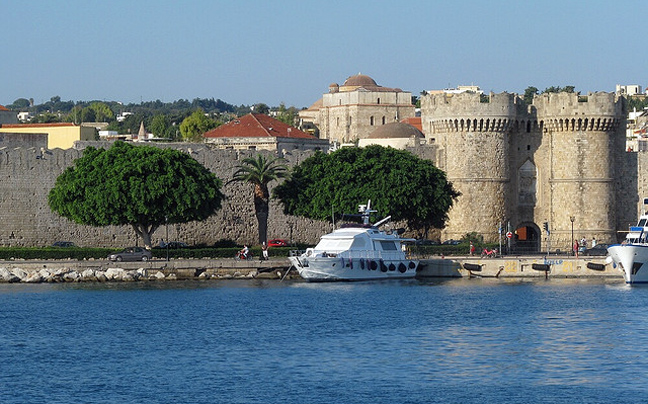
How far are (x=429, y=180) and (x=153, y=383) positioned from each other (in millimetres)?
26911

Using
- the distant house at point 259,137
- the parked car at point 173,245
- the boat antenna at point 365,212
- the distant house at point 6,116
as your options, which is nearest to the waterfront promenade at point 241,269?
the boat antenna at point 365,212

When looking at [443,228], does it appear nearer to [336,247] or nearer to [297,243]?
[297,243]

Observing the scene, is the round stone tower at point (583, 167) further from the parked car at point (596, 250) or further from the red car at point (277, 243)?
the red car at point (277, 243)

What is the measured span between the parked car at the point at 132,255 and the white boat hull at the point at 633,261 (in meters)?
15.8

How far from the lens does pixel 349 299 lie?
45062 millimetres

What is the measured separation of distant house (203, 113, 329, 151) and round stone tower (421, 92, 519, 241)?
85.5ft

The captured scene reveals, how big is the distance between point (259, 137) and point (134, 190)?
3567 centimetres

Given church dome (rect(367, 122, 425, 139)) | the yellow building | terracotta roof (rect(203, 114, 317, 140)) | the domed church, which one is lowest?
the yellow building

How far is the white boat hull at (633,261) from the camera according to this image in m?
49.8

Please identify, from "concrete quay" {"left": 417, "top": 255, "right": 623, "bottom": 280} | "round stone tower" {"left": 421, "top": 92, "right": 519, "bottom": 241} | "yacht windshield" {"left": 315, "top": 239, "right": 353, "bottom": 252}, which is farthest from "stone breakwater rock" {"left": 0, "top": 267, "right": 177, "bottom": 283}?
"round stone tower" {"left": 421, "top": 92, "right": 519, "bottom": 241}

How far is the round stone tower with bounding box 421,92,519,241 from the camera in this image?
58281 millimetres

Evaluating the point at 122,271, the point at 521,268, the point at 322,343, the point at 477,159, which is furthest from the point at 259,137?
the point at 322,343

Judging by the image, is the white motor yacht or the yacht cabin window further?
the yacht cabin window

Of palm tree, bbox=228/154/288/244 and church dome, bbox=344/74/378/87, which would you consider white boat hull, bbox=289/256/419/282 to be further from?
church dome, bbox=344/74/378/87
